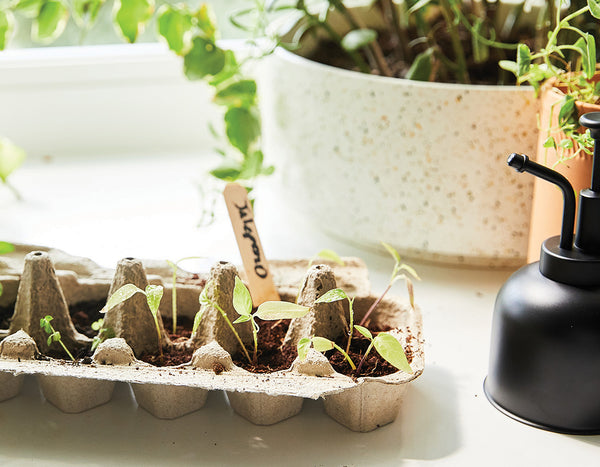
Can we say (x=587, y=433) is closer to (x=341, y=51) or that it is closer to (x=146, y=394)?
(x=146, y=394)

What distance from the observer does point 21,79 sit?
43.1 inches

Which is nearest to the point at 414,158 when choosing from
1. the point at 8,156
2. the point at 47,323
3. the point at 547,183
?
the point at 547,183

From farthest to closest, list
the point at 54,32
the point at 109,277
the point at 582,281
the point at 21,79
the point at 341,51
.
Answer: the point at 21,79 → the point at 341,51 → the point at 54,32 → the point at 109,277 → the point at 582,281

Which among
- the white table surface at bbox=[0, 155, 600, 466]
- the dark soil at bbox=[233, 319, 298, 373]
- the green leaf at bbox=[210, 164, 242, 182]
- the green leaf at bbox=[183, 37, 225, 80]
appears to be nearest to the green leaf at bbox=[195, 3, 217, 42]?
the green leaf at bbox=[183, 37, 225, 80]

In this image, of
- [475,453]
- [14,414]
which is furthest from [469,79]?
[14,414]

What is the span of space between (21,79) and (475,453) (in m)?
0.85

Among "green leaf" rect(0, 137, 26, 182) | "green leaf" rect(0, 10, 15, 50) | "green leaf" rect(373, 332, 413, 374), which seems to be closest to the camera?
"green leaf" rect(373, 332, 413, 374)

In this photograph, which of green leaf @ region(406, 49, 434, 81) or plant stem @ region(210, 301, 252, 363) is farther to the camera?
green leaf @ region(406, 49, 434, 81)

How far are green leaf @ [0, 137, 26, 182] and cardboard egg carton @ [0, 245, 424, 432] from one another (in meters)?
0.31

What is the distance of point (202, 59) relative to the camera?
2.73ft

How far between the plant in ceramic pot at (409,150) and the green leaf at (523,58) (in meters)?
0.08

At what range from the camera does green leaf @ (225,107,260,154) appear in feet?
2.82

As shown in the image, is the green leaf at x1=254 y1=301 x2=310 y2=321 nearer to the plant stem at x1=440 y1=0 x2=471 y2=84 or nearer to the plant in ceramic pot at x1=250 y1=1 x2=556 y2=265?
the plant in ceramic pot at x1=250 y1=1 x2=556 y2=265

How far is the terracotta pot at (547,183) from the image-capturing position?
0.61 meters
